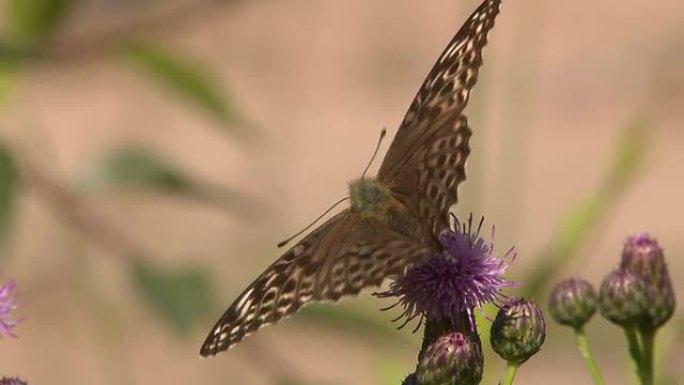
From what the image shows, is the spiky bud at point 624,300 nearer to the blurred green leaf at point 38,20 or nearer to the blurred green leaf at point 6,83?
the blurred green leaf at point 38,20

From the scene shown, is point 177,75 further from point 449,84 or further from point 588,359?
point 588,359

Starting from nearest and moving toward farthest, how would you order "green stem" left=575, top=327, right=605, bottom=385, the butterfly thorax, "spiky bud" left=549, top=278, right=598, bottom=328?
"green stem" left=575, top=327, right=605, bottom=385, the butterfly thorax, "spiky bud" left=549, top=278, right=598, bottom=328

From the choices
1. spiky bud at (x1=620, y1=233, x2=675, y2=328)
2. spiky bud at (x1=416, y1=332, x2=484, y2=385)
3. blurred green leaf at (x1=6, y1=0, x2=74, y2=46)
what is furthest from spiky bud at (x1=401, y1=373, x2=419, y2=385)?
blurred green leaf at (x1=6, y1=0, x2=74, y2=46)

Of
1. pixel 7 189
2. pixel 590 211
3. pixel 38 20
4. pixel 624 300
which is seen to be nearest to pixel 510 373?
pixel 624 300

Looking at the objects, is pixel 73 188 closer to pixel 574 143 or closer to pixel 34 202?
pixel 34 202

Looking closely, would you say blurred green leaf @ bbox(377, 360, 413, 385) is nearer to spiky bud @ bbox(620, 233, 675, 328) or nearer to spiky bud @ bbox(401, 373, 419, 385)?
spiky bud @ bbox(401, 373, 419, 385)

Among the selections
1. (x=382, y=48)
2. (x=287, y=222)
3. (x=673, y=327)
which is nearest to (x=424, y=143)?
(x=673, y=327)
